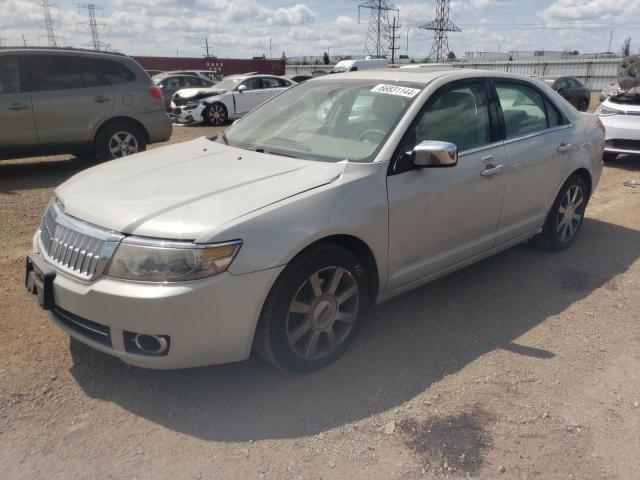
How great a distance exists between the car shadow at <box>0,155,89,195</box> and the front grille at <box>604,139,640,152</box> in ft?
27.1

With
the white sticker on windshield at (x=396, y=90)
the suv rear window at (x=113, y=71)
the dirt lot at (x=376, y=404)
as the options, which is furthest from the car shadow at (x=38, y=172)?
the white sticker on windshield at (x=396, y=90)

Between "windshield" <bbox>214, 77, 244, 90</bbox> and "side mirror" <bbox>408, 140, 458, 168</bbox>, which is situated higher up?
"side mirror" <bbox>408, 140, 458, 168</bbox>

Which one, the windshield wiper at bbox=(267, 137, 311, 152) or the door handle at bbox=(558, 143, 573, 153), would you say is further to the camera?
the door handle at bbox=(558, 143, 573, 153)

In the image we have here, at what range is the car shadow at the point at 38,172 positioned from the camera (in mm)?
7355

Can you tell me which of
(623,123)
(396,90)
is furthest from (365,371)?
(623,123)

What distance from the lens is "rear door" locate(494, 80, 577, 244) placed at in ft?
13.7

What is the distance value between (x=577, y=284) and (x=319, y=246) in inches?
102

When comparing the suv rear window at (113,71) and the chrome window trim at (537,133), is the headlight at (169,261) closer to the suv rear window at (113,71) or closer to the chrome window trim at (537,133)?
the chrome window trim at (537,133)

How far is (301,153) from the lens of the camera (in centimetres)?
348

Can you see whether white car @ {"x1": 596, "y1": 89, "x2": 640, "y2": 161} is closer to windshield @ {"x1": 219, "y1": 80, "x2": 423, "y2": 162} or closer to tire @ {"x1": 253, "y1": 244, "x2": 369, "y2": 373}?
windshield @ {"x1": 219, "y1": 80, "x2": 423, "y2": 162}

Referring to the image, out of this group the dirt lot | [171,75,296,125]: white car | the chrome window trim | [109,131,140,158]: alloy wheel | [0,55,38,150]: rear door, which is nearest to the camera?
the dirt lot

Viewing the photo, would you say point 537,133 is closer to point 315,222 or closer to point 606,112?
point 315,222

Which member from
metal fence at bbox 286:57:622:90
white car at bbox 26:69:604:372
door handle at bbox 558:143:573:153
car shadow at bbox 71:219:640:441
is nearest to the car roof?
white car at bbox 26:69:604:372

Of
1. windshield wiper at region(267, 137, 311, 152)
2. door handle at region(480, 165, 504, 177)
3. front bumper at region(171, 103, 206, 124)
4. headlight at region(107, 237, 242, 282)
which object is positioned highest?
windshield wiper at region(267, 137, 311, 152)
